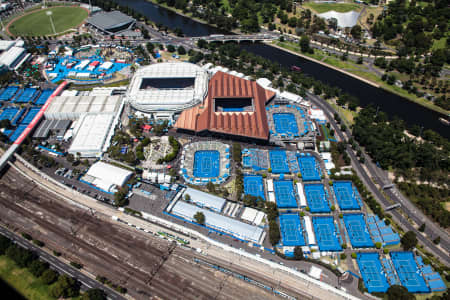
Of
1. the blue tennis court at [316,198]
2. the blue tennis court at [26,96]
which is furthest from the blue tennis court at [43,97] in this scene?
the blue tennis court at [316,198]

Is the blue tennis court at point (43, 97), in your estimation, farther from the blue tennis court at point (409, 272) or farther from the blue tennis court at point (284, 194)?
the blue tennis court at point (409, 272)

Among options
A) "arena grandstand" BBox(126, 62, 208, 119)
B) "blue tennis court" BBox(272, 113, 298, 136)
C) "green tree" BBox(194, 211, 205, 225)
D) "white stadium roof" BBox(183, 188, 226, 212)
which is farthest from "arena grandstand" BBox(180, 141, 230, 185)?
"blue tennis court" BBox(272, 113, 298, 136)

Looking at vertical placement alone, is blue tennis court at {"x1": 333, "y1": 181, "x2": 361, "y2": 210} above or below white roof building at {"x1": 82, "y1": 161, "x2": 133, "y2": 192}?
above

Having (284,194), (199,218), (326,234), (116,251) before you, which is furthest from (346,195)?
(116,251)

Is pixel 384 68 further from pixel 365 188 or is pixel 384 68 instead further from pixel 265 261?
pixel 265 261

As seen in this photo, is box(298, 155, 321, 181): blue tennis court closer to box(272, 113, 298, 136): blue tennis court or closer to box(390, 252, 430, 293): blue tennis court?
box(272, 113, 298, 136): blue tennis court

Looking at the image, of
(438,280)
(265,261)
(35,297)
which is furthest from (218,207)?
(438,280)
